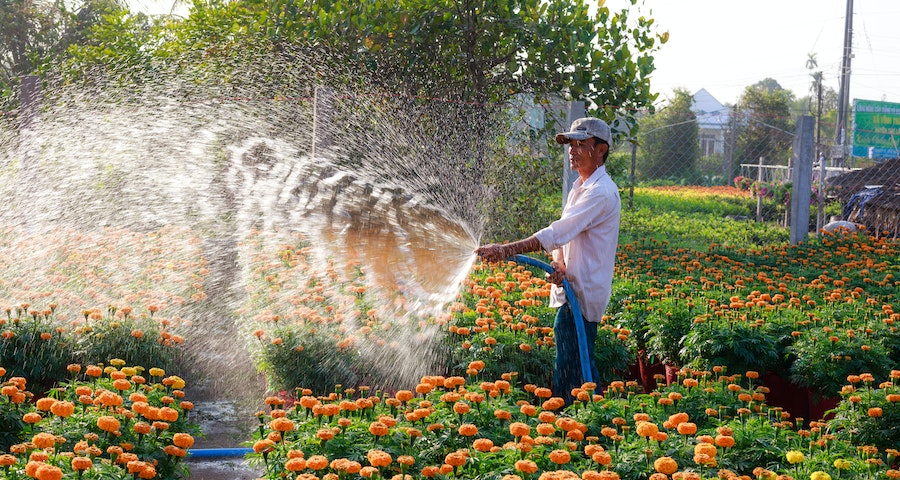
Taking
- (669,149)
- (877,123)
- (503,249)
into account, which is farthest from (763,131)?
(503,249)

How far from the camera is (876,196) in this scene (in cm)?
1295

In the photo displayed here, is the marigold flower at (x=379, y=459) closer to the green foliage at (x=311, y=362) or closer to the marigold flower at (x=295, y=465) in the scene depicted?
the marigold flower at (x=295, y=465)

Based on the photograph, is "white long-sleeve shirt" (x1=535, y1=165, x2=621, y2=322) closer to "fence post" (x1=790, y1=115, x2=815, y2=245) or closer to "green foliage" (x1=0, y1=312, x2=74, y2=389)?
"green foliage" (x1=0, y1=312, x2=74, y2=389)

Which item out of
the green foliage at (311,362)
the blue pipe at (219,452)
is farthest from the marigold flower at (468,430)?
the green foliage at (311,362)

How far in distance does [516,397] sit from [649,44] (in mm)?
5919

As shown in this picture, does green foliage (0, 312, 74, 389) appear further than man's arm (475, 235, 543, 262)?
Yes

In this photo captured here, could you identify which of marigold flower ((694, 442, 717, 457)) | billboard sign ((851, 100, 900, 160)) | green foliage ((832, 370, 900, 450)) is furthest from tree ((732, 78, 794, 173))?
marigold flower ((694, 442, 717, 457))

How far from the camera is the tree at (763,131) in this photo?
2431 centimetres

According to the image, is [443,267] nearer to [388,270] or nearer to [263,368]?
[388,270]

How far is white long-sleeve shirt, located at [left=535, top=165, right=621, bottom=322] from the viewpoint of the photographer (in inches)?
152

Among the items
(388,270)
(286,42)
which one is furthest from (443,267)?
(286,42)

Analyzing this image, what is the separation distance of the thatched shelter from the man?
810 cm

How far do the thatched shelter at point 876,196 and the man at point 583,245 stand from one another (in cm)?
810

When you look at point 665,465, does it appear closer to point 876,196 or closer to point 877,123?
point 876,196
